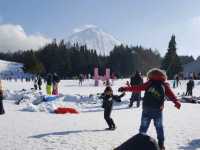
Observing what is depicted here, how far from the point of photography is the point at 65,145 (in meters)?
9.69

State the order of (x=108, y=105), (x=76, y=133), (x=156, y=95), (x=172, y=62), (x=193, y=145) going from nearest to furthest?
1. (x=156, y=95)
2. (x=193, y=145)
3. (x=76, y=133)
4. (x=108, y=105)
5. (x=172, y=62)

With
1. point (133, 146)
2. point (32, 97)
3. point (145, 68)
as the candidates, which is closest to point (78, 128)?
point (133, 146)

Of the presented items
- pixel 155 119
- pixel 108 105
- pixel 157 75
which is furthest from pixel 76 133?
pixel 157 75

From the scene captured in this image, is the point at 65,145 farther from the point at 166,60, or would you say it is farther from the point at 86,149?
the point at 166,60

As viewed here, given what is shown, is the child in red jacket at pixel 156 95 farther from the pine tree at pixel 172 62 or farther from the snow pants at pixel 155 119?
the pine tree at pixel 172 62

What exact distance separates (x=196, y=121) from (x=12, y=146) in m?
8.25

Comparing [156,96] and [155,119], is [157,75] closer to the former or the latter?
[156,96]

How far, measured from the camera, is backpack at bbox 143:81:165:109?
854cm

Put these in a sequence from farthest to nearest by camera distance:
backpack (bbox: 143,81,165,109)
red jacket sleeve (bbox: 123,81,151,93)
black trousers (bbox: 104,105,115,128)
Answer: black trousers (bbox: 104,105,115,128) → red jacket sleeve (bbox: 123,81,151,93) → backpack (bbox: 143,81,165,109)

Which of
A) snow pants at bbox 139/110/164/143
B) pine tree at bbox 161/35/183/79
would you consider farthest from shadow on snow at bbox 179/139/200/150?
pine tree at bbox 161/35/183/79

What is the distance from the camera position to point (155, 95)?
336 inches

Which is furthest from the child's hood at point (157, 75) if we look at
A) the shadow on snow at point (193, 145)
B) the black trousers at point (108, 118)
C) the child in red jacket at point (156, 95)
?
the black trousers at point (108, 118)

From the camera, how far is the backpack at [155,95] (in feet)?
28.0

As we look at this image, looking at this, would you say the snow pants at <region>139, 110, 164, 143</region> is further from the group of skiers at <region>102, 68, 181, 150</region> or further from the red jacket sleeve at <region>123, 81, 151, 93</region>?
the red jacket sleeve at <region>123, 81, 151, 93</region>
